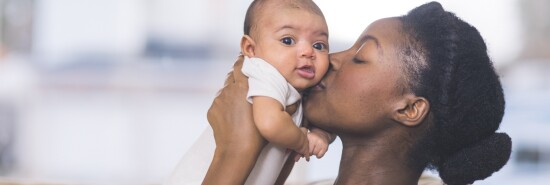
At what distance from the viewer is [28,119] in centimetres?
573

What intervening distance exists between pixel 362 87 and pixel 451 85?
0.55 ft

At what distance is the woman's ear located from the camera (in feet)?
5.15

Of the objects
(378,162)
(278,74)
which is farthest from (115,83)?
(278,74)

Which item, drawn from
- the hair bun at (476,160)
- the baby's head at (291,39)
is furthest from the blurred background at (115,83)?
the baby's head at (291,39)

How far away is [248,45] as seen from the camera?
157 centimetres

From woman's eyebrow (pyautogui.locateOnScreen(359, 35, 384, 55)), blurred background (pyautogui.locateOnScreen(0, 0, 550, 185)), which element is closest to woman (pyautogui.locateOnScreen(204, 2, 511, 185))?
woman's eyebrow (pyautogui.locateOnScreen(359, 35, 384, 55))

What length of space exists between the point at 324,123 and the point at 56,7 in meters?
4.41

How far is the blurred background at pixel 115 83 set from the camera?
5508 mm

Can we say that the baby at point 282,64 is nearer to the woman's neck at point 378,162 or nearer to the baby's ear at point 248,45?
the baby's ear at point 248,45

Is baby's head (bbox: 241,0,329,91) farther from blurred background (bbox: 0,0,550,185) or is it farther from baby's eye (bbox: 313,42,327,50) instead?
blurred background (bbox: 0,0,550,185)

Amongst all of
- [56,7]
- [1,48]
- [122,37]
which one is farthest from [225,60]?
[1,48]

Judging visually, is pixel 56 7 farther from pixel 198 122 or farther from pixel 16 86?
pixel 198 122

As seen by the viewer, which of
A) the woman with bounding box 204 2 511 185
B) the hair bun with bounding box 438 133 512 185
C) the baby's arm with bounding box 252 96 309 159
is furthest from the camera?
the hair bun with bounding box 438 133 512 185

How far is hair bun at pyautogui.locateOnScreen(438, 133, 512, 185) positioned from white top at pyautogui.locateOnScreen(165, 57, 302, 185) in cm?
33
